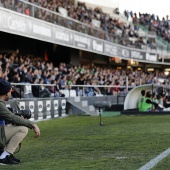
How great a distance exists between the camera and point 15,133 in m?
7.25

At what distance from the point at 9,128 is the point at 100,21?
102 ft

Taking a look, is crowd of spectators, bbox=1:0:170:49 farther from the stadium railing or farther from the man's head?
the man's head

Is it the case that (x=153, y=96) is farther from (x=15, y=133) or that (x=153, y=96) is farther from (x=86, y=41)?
(x=15, y=133)

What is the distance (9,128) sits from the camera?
286 inches

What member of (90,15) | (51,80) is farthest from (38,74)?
(90,15)

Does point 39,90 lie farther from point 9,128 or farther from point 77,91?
point 9,128

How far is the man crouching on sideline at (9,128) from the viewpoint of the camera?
6830 mm

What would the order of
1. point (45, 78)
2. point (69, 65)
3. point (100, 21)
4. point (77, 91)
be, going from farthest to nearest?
point (100, 21)
point (69, 65)
point (77, 91)
point (45, 78)

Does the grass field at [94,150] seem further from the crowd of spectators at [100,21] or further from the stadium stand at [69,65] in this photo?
the crowd of spectators at [100,21]

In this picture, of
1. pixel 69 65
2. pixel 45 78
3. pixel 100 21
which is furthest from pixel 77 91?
pixel 100 21

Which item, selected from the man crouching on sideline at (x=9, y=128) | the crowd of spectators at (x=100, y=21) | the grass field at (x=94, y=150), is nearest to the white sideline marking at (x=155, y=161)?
the grass field at (x=94, y=150)

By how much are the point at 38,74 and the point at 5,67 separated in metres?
1.92

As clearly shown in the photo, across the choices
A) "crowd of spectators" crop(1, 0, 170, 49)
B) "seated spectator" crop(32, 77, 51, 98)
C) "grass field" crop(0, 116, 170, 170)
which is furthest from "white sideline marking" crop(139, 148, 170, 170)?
"crowd of spectators" crop(1, 0, 170, 49)

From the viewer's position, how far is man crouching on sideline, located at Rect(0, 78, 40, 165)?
6.83 m
